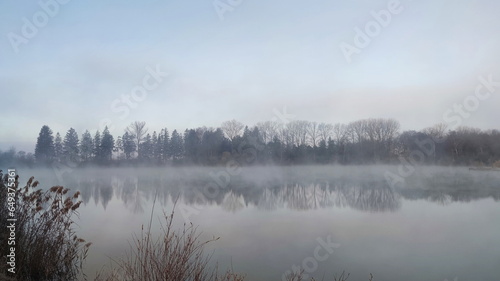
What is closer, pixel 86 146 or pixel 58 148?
pixel 58 148

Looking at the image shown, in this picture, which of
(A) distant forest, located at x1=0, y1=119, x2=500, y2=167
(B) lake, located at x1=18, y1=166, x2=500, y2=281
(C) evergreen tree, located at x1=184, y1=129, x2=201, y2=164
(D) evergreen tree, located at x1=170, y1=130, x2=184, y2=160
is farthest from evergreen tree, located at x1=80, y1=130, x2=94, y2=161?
(B) lake, located at x1=18, y1=166, x2=500, y2=281

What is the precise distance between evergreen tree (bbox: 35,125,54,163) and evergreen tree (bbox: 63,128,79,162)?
66.0 inches

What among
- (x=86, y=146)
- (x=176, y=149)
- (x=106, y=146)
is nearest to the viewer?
Answer: (x=106, y=146)

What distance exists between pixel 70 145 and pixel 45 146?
10.1 ft

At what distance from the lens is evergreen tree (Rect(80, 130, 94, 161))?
123 feet

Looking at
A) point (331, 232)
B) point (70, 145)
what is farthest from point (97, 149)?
point (331, 232)

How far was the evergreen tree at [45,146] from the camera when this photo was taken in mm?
34469

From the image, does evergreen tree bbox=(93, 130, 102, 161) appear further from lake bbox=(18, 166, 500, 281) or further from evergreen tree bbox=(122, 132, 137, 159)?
lake bbox=(18, 166, 500, 281)

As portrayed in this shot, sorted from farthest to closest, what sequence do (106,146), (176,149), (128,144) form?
(128,144)
(176,149)
(106,146)

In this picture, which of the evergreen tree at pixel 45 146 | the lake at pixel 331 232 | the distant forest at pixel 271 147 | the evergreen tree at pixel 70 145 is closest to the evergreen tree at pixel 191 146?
the distant forest at pixel 271 147

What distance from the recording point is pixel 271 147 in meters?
40.2

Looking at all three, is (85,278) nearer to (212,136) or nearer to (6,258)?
(6,258)

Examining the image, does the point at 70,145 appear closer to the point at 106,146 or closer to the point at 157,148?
the point at 106,146

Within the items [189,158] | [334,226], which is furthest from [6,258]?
[189,158]
